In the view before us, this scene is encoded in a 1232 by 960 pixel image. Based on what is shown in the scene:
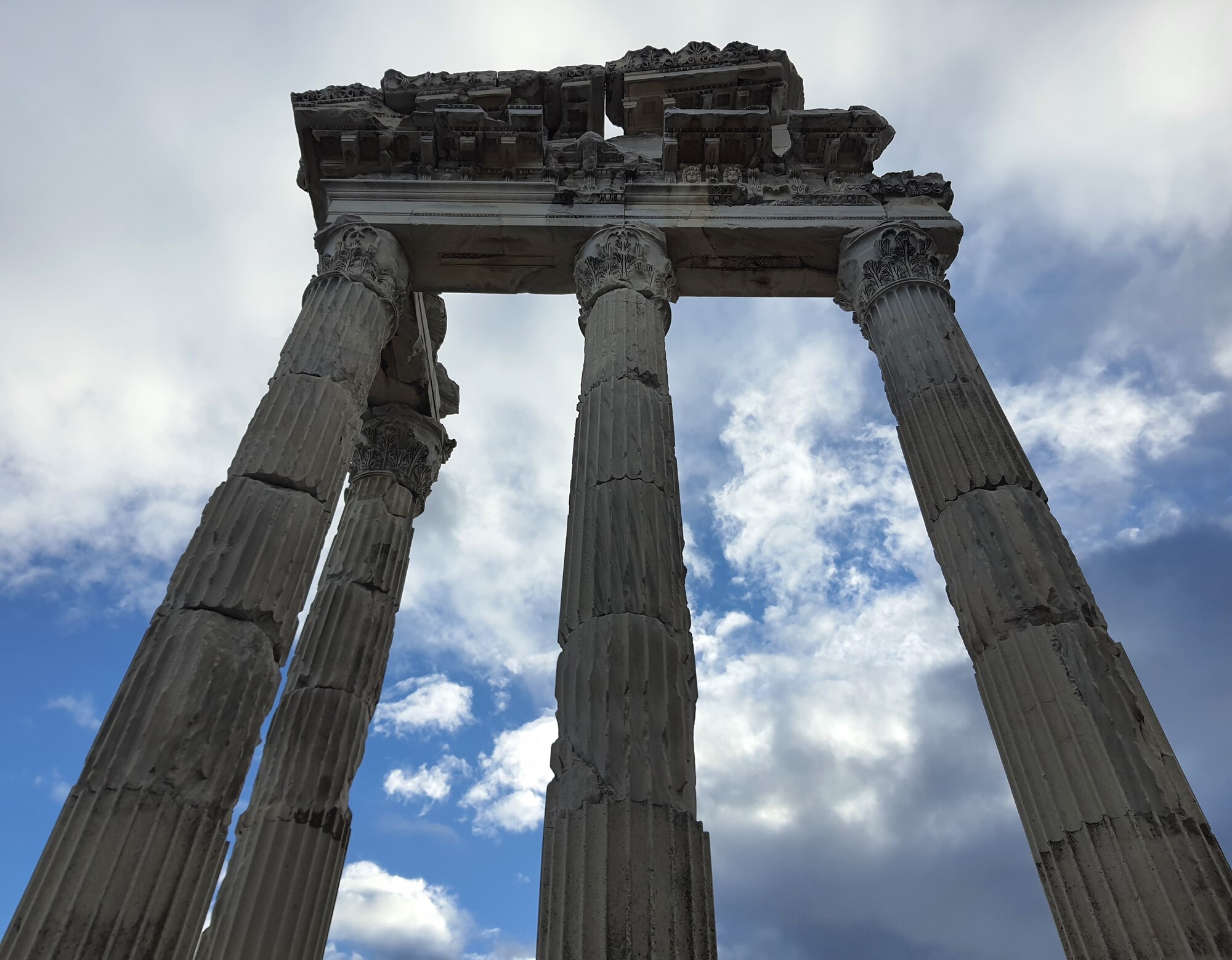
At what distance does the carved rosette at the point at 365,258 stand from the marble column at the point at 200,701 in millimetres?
1732

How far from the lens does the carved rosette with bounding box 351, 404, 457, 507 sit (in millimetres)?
17438

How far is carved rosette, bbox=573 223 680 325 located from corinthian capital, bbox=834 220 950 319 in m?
3.24

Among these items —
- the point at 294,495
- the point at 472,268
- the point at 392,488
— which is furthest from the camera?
the point at 392,488

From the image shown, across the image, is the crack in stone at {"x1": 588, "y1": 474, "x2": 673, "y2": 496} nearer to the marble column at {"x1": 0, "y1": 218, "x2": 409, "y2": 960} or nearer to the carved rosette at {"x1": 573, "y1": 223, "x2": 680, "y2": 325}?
the marble column at {"x1": 0, "y1": 218, "x2": 409, "y2": 960}

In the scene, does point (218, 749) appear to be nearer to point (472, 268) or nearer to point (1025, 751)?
point (1025, 751)

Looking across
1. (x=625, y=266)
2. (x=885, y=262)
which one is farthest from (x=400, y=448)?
(x=885, y=262)

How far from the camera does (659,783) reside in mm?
7406

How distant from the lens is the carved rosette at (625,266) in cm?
1357

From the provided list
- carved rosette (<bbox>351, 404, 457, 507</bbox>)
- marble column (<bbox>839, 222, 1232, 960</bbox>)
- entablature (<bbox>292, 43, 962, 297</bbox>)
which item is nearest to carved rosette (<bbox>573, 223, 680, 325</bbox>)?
entablature (<bbox>292, 43, 962, 297</bbox>)

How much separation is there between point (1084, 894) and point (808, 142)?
1392 centimetres

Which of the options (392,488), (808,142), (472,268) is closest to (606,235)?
(472,268)

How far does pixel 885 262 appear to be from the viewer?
45.2 ft

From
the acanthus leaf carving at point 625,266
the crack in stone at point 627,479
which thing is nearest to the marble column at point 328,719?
the acanthus leaf carving at point 625,266

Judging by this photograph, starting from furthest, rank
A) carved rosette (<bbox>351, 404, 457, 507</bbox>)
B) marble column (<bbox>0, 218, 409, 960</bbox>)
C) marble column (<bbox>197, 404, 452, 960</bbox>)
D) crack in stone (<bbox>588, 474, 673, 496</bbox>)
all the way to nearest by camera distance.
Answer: carved rosette (<bbox>351, 404, 457, 507</bbox>), marble column (<bbox>197, 404, 452, 960</bbox>), crack in stone (<bbox>588, 474, 673, 496</bbox>), marble column (<bbox>0, 218, 409, 960</bbox>)
